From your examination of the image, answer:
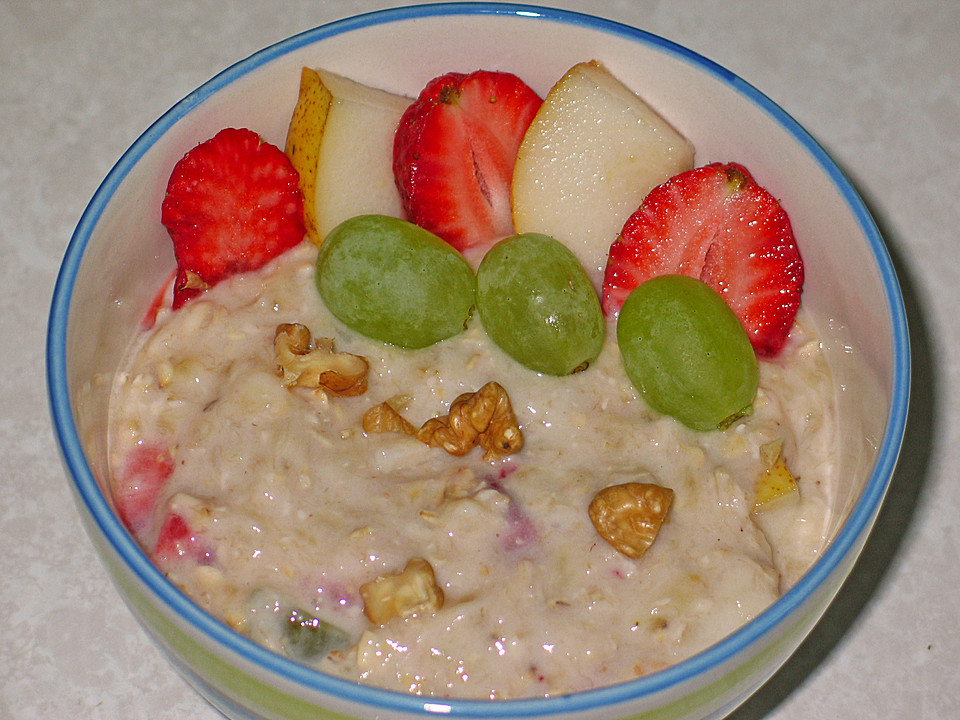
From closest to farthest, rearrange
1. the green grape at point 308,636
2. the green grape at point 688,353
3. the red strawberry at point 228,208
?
1. the green grape at point 308,636
2. the green grape at point 688,353
3. the red strawberry at point 228,208

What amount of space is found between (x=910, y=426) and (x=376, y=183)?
0.71 m

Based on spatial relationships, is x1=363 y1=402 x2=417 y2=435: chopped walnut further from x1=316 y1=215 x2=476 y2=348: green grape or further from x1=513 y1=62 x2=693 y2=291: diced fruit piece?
x1=513 y1=62 x2=693 y2=291: diced fruit piece

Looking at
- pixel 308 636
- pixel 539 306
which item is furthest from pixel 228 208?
pixel 308 636

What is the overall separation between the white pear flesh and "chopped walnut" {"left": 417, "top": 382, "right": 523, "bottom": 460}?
0.89 feet

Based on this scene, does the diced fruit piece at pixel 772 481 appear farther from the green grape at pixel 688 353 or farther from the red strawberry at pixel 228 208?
the red strawberry at pixel 228 208

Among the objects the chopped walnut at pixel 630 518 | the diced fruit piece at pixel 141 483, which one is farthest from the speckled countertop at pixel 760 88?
the chopped walnut at pixel 630 518

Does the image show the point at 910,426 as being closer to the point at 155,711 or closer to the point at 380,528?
A: the point at 380,528

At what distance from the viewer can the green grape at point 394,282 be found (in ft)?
3.53

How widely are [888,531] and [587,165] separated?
55 centimetres

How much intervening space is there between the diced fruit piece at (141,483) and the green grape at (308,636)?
195 mm

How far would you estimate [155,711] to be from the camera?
3.88 feet

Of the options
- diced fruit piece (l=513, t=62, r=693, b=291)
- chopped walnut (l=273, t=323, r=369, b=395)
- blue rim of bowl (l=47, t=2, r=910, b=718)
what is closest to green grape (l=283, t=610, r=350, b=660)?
blue rim of bowl (l=47, t=2, r=910, b=718)

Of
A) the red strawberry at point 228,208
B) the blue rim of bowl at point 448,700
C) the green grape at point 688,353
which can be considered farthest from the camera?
the red strawberry at point 228,208

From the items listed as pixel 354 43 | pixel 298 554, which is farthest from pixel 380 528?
pixel 354 43
